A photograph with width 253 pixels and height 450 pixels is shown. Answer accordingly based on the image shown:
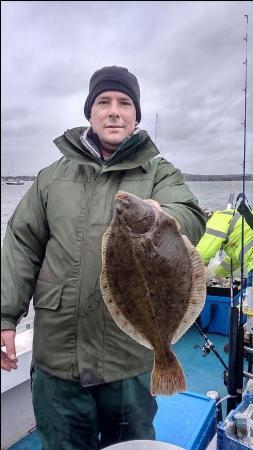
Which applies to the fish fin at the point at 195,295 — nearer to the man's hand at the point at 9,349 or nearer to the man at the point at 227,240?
the man's hand at the point at 9,349

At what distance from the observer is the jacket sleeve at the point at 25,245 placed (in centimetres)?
199

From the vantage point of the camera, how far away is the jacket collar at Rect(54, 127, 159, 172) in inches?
81.0

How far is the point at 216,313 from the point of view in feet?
21.8

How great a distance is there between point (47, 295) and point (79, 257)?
0.92 feet

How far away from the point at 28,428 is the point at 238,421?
2077 millimetres

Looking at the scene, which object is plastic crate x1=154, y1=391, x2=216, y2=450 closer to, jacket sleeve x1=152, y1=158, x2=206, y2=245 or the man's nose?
jacket sleeve x1=152, y1=158, x2=206, y2=245

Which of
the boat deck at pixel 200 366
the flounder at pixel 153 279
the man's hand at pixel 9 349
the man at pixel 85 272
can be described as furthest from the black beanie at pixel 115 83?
the boat deck at pixel 200 366

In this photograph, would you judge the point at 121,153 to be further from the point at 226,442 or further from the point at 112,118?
the point at 226,442

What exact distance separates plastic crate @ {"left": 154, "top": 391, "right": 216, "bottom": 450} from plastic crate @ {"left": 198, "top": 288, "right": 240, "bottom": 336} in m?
3.34

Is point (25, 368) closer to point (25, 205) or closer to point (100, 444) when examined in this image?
point (100, 444)

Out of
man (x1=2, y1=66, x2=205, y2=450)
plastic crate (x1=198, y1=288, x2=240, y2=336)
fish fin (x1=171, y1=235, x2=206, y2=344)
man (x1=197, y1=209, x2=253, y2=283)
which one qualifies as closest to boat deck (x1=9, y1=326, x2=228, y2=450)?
plastic crate (x1=198, y1=288, x2=240, y2=336)

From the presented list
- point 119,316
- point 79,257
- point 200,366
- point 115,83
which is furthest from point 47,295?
point 200,366

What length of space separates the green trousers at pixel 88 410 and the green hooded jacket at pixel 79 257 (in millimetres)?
89

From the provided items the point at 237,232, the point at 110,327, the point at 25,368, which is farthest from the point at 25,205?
the point at 237,232
